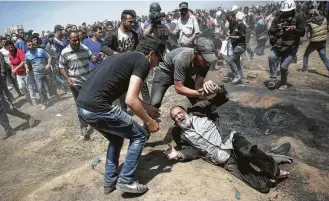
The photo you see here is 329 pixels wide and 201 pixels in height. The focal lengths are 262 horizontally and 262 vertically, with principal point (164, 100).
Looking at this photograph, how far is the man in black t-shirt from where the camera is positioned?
342cm

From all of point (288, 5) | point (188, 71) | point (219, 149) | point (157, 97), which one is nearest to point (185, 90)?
point (188, 71)

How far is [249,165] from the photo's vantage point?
142 inches

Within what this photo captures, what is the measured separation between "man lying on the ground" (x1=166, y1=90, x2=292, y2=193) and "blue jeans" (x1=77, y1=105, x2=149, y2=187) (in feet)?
2.37

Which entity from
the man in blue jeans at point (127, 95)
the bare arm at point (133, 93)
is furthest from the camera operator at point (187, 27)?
the bare arm at point (133, 93)

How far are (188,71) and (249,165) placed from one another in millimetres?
1592

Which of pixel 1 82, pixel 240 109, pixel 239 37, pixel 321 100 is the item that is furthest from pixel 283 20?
pixel 1 82

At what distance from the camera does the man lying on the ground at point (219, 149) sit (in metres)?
3.39

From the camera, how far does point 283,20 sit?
6656 millimetres

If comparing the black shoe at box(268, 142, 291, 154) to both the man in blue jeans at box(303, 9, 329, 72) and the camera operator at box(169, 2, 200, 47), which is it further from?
the man in blue jeans at box(303, 9, 329, 72)

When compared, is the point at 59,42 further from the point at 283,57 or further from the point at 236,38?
the point at 283,57

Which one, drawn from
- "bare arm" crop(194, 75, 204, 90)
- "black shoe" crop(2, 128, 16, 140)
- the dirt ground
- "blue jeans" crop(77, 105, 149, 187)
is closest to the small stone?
the dirt ground

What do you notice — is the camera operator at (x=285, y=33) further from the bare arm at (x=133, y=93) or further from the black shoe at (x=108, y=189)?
the black shoe at (x=108, y=189)

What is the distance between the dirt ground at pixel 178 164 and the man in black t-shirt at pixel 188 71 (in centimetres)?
105

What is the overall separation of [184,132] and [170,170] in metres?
0.57
